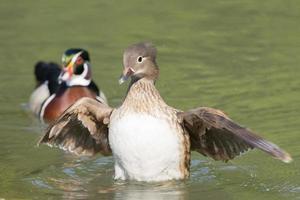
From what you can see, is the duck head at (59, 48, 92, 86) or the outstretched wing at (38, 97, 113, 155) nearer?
the outstretched wing at (38, 97, 113, 155)

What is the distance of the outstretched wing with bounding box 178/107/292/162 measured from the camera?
30.4 feet

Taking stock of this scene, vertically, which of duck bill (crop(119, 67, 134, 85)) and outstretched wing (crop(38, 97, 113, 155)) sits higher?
duck bill (crop(119, 67, 134, 85))

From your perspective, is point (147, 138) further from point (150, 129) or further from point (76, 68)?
point (76, 68)

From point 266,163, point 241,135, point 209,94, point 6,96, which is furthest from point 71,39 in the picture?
point 241,135

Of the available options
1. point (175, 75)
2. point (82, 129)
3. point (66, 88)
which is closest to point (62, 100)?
→ point (66, 88)

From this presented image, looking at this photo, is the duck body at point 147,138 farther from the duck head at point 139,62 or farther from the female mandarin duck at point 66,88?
the female mandarin duck at point 66,88

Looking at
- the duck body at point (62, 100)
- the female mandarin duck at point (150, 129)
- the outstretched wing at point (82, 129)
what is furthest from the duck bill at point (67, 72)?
the female mandarin duck at point (150, 129)

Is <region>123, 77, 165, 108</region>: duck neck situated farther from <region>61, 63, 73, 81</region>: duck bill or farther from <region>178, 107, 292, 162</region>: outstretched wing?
<region>61, 63, 73, 81</region>: duck bill

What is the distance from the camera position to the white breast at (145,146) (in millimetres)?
9656

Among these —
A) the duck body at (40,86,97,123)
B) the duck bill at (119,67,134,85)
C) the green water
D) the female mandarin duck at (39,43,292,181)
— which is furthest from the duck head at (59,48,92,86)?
the duck bill at (119,67,134,85)

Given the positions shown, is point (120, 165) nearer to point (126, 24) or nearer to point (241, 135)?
point (241, 135)

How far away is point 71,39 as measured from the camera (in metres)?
17.1

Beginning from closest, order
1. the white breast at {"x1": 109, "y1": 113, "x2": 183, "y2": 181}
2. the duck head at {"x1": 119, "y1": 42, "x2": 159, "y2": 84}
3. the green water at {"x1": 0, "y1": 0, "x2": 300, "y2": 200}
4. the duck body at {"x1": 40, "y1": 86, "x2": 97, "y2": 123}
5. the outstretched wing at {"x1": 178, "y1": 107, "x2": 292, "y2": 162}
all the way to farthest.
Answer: the outstretched wing at {"x1": 178, "y1": 107, "x2": 292, "y2": 162}
the white breast at {"x1": 109, "y1": 113, "x2": 183, "y2": 181}
the duck head at {"x1": 119, "y1": 42, "x2": 159, "y2": 84}
the green water at {"x1": 0, "y1": 0, "x2": 300, "y2": 200}
the duck body at {"x1": 40, "y1": 86, "x2": 97, "y2": 123}

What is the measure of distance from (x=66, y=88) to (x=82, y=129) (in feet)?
12.2
